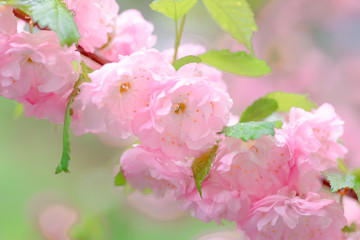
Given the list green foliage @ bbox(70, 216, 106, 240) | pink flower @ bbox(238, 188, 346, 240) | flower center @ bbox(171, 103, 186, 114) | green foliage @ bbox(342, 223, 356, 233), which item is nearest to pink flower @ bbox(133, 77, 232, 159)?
flower center @ bbox(171, 103, 186, 114)

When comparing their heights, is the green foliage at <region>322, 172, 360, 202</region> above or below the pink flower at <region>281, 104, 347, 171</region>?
below

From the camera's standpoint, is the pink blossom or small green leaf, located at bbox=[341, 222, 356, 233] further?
small green leaf, located at bbox=[341, 222, 356, 233]

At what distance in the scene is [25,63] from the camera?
51 centimetres

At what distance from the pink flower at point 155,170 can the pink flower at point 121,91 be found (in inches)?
1.7

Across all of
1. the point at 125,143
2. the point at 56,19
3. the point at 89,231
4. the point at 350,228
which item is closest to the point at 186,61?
the point at 56,19

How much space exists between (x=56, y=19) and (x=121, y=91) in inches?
4.3

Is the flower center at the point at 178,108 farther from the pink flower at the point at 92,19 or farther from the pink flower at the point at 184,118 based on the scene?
the pink flower at the point at 92,19

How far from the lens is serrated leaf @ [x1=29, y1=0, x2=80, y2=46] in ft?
1.46

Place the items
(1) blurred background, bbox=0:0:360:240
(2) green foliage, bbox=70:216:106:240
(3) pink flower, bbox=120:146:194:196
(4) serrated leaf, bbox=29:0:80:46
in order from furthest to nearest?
(1) blurred background, bbox=0:0:360:240
(2) green foliage, bbox=70:216:106:240
(3) pink flower, bbox=120:146:194:196
(4) serrated leaf, bbox=29:0:80:46

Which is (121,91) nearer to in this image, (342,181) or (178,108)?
(178,108)

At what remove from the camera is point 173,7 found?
594 millimetres

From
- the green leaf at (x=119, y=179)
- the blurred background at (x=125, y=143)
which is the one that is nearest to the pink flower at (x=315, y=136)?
the green leaf at (x=119, y=179)

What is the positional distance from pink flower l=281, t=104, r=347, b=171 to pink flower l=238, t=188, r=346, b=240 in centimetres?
4

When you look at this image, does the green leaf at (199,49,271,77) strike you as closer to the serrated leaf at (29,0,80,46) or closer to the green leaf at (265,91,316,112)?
the green leaf at (265,91,316,112)
